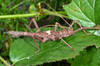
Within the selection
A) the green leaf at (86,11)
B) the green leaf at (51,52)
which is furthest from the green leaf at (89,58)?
the green leaf at (86,11)

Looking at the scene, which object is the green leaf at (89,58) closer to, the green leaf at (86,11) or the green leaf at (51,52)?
the green leaf at (51,52)

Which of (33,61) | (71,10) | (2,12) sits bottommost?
(33,61)

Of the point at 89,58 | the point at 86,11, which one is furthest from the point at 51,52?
the point at 86,11

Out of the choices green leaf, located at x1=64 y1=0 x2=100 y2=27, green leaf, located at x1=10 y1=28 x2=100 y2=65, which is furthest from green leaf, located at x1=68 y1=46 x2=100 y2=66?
green leaf, located at x1=64 y1=0 x2=100 y2=27

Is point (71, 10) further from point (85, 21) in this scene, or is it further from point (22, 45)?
point (22, 45)

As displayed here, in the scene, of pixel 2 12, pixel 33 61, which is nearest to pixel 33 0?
pixel 2 12

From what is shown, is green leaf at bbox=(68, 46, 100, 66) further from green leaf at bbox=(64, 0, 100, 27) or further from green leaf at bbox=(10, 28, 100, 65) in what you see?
green leaf at bbox=(64, 0, 100, 27)

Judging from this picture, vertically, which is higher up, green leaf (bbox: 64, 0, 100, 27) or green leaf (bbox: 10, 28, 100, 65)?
green leaf (bbox: 64, 0, 100, 27)
